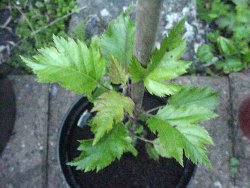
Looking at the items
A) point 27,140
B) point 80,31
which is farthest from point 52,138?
point 80,31

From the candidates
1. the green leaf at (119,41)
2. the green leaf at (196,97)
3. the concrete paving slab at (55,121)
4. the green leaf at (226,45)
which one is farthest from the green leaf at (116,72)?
the green leaf at (226,45)

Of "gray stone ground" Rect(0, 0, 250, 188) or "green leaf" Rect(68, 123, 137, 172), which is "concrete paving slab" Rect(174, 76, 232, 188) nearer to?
"gray stone ground" Rect(0, 0, 250, 188)

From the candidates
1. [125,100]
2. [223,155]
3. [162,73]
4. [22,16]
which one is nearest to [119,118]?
[125,100]

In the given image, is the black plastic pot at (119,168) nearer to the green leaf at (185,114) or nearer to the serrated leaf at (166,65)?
the green leaf at (185,114)

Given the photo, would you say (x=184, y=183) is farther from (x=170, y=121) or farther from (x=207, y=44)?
(x=207, y=44)

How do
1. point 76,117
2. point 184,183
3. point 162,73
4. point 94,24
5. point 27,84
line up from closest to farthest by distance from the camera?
point 162,73
point 184,183
point 76,117
point 27,84
point 94,24

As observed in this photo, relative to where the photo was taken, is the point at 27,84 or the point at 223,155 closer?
the point at 223,155

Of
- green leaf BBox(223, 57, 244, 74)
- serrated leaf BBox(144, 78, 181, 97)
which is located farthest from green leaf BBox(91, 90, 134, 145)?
green leaf BBox(223, 57, 244, 74)

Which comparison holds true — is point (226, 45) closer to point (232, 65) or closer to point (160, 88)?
point (232, 65)
